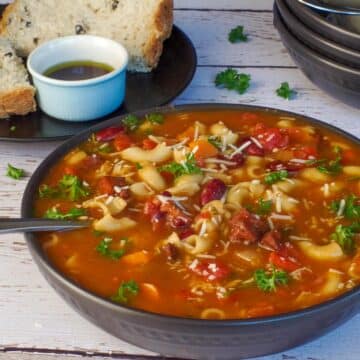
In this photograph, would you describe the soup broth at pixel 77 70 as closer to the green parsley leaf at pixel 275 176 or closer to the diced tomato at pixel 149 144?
the diced tomato at pixel 149 144

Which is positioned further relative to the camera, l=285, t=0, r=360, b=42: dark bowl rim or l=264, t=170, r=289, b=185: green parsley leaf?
l=285, t=0, r=360, b=42: dark bowl rim

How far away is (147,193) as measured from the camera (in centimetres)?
176

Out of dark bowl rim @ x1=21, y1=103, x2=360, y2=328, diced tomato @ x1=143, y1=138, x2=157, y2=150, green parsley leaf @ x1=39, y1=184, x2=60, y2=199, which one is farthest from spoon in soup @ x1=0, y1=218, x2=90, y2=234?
diced tomato @ x1=143, y1=138, x2=157, y2=150

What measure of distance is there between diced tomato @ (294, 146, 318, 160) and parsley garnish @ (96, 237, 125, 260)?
0.53 m

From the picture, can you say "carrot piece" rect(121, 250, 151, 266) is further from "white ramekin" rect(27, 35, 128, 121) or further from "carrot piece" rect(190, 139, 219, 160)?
"white ramekin" rect(27, 35, 128, 121)

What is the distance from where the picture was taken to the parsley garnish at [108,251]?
160cm

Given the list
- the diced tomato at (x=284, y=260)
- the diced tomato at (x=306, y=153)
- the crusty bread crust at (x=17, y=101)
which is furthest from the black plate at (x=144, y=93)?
the diced tomato at (x=284, y=260)

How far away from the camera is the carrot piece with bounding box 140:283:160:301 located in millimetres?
1500

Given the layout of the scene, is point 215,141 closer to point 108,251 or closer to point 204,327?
point 108,251

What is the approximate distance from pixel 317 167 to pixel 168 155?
0.35 metres

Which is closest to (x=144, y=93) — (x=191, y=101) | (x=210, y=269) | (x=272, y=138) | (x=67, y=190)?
(x=191, y=101)

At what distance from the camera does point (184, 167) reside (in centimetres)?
180

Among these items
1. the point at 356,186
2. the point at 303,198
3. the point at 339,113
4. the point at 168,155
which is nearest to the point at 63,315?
the point at 168,155

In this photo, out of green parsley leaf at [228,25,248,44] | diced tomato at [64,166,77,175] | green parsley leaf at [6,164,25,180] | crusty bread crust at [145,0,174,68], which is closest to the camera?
diced tomato at [64,166,77,175]
